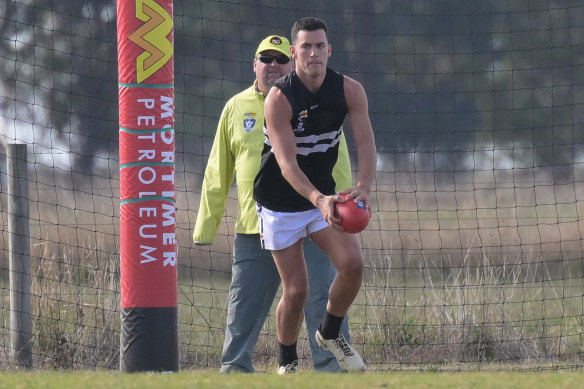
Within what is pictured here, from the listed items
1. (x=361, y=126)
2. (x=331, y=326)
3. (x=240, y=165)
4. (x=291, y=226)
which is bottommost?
(x=331, y=326)

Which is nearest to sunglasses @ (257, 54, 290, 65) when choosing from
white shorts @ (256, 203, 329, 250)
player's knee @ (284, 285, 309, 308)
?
white shorts @ (256, 203, 329, 250)

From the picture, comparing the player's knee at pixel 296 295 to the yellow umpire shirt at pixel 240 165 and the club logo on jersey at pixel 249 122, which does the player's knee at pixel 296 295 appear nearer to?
the yellow umpire shirt at pixel 240 165

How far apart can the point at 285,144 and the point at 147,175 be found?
852mm

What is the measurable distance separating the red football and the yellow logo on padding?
1381 mm

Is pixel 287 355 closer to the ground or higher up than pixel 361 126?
closer to the ground

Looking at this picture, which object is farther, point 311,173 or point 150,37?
point 311,173

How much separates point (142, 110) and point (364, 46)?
12958mm

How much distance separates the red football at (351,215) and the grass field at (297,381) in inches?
31.9

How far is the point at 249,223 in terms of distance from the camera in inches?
308

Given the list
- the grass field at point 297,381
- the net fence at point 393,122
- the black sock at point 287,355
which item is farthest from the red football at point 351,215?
the net fence at point 393,122

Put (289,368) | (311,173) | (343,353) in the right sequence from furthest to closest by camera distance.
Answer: (289,368) → (343,353) → (311,173)

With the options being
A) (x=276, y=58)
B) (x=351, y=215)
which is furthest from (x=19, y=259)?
(x=351, y=215)

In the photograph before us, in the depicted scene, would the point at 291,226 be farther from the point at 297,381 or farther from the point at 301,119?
the point at 297,381

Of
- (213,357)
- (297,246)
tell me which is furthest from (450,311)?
(297,246)
